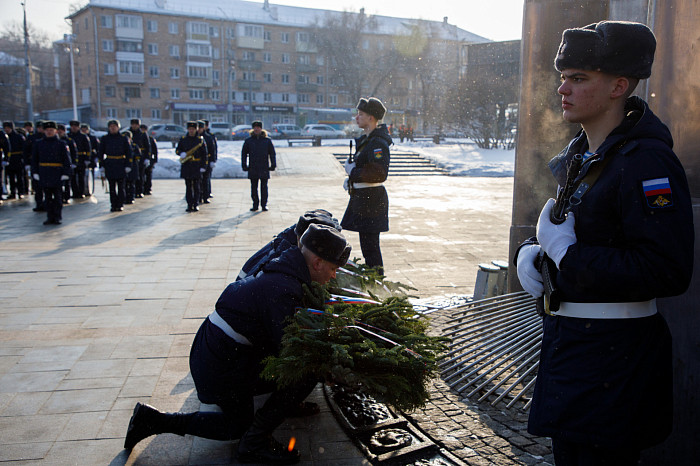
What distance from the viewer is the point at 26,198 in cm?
1589

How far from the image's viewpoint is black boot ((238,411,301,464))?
10.3 feet

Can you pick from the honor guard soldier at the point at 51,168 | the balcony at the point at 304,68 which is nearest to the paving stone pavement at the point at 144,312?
the honor guard soldier at the point at 51,168

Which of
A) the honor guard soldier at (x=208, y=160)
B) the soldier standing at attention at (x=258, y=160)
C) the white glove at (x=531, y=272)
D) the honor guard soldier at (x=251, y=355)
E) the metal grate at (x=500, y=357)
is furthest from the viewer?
the honor guard soldier at (x=208, y=160)

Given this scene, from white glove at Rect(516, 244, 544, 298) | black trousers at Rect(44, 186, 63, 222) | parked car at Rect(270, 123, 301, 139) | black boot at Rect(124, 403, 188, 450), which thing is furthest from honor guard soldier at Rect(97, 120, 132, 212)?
A: parked car at Rect(270, 123, 301, 139)

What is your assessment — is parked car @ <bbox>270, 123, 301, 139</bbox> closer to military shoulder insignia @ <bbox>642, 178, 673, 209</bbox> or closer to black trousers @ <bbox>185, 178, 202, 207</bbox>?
black trousers @ <bbox>185, 178, 202, 207</bbox>

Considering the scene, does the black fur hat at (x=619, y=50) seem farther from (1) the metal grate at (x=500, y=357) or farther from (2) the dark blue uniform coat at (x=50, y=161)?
(2) the dark blue uniform coat at (x=50, y=161)

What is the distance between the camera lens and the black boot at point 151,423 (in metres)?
3.23

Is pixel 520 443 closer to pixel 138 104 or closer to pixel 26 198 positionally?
pixel 26 198

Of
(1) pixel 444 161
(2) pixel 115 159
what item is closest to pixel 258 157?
(2) pixel 115 159

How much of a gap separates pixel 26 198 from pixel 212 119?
52.3m

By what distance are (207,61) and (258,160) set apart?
187 feet

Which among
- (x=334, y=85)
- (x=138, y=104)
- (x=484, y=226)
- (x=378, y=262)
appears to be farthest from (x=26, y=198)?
(x=334, y=85)

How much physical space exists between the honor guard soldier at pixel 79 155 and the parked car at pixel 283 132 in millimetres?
33558

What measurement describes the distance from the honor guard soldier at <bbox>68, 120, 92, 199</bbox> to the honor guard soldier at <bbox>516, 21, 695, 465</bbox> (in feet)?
51.2
